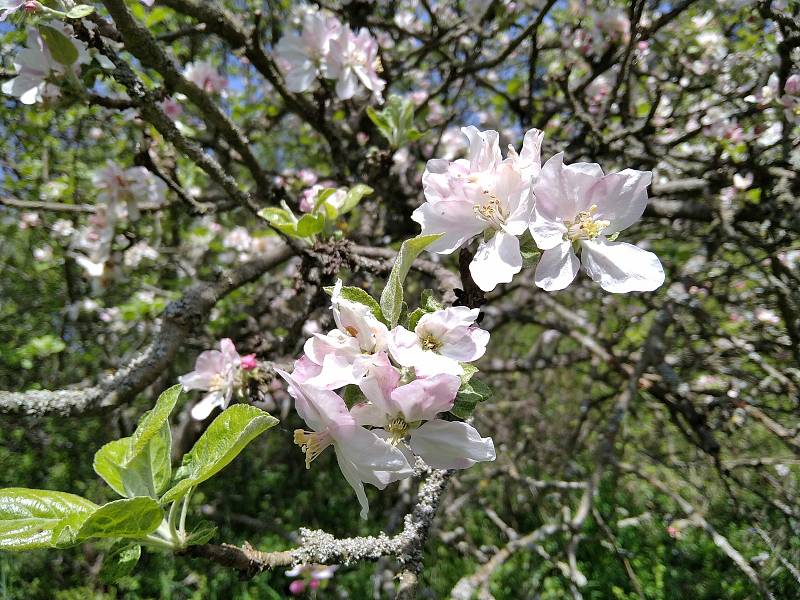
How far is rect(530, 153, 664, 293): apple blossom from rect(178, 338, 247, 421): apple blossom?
90 centimetres

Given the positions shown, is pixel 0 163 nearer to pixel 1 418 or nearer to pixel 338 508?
pixel 1 418

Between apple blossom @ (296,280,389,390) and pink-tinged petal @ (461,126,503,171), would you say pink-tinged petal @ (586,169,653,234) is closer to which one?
pink-tinged petal @ (461,126,503,171)

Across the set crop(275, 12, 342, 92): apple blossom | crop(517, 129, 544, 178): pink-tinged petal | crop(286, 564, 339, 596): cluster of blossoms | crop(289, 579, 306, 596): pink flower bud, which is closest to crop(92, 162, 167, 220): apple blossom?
crop(275, 12, 342, 92): apple blossom

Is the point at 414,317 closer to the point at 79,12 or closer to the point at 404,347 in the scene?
the point at 404,347

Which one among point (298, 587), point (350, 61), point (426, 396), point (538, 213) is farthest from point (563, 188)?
point (298, 587)

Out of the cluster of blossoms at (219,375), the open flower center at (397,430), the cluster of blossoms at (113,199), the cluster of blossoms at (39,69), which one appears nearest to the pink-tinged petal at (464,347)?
the open flower center at (397,430)

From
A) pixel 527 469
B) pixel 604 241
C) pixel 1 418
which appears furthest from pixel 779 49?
pixel 527 469

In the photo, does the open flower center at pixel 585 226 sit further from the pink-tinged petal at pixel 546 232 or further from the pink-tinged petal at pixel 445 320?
the pink-tinged petal at pixel 445 320

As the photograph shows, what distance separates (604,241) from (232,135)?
126 cm

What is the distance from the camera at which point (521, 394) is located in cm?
452

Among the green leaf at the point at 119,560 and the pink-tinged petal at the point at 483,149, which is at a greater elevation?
the pink-tinged petal at the point at 483,149

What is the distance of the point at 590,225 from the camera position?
85cm

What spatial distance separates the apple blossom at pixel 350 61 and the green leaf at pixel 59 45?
2.58 feet

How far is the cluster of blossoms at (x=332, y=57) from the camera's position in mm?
1761
